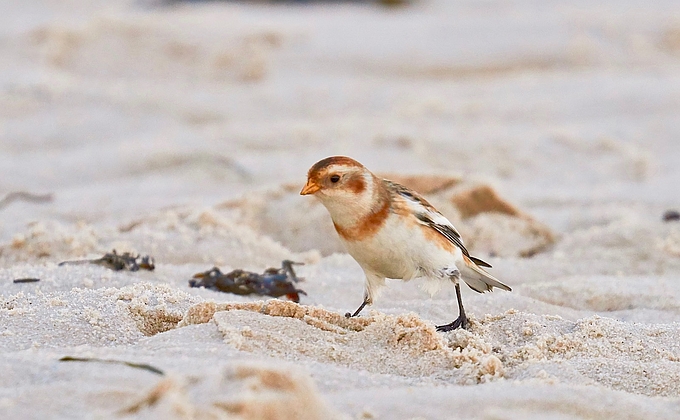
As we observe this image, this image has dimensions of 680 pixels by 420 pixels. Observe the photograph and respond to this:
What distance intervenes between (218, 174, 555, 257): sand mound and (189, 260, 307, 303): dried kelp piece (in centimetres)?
131

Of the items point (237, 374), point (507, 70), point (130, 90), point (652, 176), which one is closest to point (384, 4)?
point (507, 70)

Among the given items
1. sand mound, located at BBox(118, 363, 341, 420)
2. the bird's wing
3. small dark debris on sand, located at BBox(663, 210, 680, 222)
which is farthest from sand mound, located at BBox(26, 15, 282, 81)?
sand mound, located at BBox(118, 363, 341, 420)

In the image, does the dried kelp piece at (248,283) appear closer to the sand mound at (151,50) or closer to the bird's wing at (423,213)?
the bird's wing at (423,213)

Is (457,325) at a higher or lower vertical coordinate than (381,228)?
lower

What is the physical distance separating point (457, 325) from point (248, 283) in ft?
3.85

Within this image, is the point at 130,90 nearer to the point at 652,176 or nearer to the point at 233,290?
the point at 652,176

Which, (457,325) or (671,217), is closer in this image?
(457,325)

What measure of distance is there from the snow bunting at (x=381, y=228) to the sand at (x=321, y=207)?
0.90ft

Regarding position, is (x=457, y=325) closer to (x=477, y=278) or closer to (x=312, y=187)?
(x=477, y=278)

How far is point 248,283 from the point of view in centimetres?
455

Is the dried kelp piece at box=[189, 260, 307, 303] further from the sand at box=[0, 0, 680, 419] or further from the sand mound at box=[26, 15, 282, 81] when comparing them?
the sand mound at box=[26, 15, 282, 81]

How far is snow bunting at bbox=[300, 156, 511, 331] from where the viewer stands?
392 centimetres

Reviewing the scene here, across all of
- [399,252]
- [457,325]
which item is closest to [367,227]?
[399,252]

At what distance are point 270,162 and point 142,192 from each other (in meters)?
1.18
